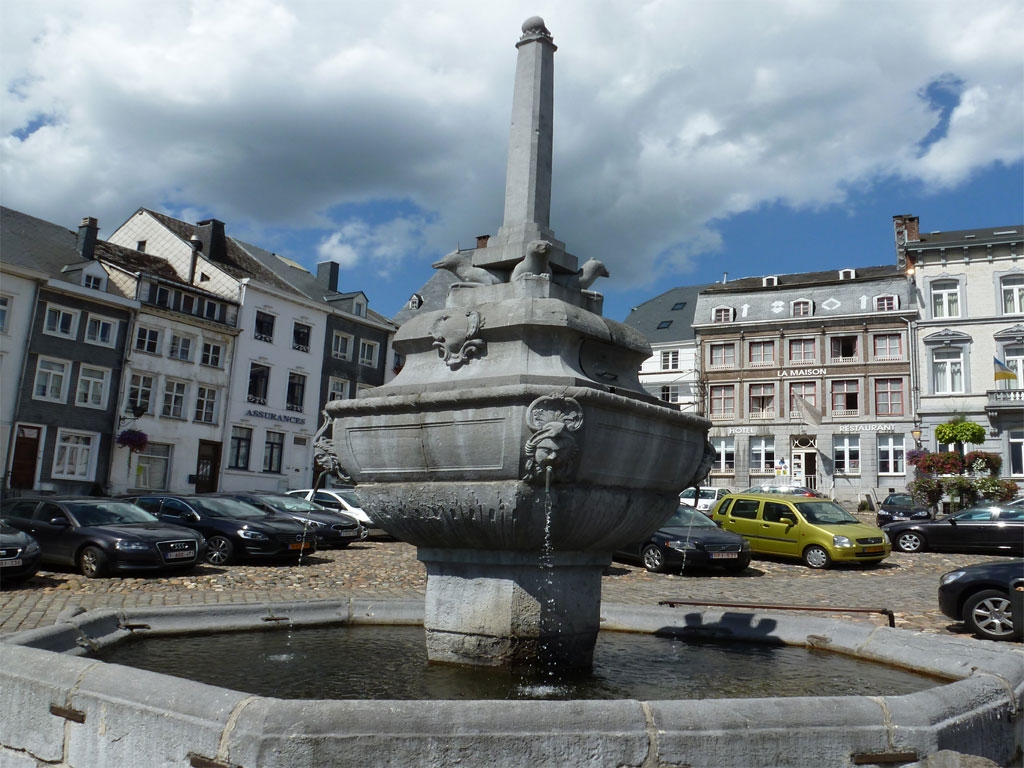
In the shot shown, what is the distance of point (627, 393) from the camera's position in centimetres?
605

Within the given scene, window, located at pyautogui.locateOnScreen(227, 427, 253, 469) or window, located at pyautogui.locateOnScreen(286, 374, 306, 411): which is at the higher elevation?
window, located at pyautogui.locateOnScreen(286, 374, 306, 411)

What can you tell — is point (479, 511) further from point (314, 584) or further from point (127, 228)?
point (127, 228)

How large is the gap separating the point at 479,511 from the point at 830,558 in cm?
1644

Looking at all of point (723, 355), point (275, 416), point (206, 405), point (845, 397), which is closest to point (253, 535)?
point (206, 405)

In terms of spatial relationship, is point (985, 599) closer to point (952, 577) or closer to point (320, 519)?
point (952, 577)

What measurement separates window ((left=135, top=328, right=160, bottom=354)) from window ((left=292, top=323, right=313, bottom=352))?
8125mm

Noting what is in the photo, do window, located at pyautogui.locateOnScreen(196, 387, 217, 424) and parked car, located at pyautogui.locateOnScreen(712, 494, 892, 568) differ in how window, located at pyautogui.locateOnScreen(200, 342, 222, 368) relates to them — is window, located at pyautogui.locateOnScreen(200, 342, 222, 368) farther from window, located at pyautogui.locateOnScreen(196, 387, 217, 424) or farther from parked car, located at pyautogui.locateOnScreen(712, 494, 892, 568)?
parked car, located at pyautogui.locateOnScreen(712, 494, 892, 568)

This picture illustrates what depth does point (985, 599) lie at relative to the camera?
35.1 feet

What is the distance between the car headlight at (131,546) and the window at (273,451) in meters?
30.4

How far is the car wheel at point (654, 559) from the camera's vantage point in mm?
18625

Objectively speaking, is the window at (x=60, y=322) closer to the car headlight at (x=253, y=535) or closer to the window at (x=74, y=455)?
the window at (x=74, y=455)

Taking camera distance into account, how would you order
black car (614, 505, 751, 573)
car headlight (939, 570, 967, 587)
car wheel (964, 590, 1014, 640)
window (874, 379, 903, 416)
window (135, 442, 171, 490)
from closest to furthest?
car wheel (964, 590, 1014, 640) → car headlight (939, 570, 967, 587) → black car (614, 505, 751, 573) → window (135, 442, 171, 490) → window (874, 379, 903, 416)

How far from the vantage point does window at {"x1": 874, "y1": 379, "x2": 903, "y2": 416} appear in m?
50.1

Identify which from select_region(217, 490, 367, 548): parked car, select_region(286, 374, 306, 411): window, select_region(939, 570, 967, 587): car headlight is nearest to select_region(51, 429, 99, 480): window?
select_region(286, 374, 306, 411): window
